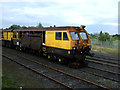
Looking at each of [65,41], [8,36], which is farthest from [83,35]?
[8,36]

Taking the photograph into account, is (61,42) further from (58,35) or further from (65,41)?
(58,35)

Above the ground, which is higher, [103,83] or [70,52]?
[70,52]

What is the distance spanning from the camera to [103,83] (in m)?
7.86

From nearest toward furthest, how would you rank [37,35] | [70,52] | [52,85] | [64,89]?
1. [64,89]
2. [52,85]
3. [70,52]
4. [37,35]

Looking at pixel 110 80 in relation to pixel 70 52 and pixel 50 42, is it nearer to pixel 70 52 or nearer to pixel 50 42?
pixel 70 52

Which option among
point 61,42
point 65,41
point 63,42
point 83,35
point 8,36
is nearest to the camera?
point 65,41

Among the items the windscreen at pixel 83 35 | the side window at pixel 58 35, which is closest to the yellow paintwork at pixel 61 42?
the side window at pixel 58 35

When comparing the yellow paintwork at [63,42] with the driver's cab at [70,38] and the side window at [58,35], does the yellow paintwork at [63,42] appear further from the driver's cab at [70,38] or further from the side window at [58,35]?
the side window at [58,35]

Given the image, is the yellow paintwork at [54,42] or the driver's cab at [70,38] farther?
the yellow paintwork at [54,42]

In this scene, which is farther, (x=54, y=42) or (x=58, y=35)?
(x=54, y=42)

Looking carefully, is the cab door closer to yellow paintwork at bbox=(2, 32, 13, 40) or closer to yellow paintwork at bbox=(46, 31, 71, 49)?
yellow paintwork at bbox=(46, 31, 71, 49)

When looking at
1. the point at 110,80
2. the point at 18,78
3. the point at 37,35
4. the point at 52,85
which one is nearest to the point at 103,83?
the point at 110,80

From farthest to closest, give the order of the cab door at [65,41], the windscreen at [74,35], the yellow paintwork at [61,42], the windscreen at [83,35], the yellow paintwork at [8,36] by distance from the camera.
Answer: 1. the yellow paintwork at [8,36]
2. the windscreen at [83,35]
3. the windscreen at [74,35]
4. the cab door at [65,41]
5. the yellow paintwork at [61,42]

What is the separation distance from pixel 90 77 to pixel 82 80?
938 millimetres
